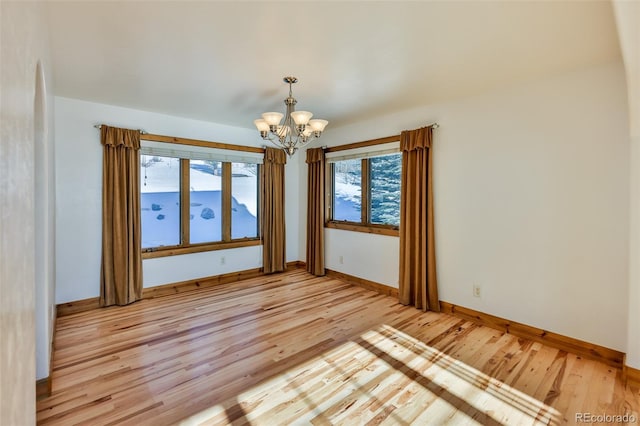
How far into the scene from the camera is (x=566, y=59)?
250 centimetres

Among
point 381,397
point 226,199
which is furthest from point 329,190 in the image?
point 381,397

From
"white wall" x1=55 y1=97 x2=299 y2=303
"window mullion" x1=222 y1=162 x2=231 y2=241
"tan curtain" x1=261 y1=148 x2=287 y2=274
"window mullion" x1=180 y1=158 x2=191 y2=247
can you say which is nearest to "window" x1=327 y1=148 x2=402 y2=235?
"tan curtain" x1=261 y1=148 x2=287 y2=274

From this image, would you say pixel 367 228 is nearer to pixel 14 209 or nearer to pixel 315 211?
pixel 315 211

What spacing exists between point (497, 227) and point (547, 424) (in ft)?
5.96

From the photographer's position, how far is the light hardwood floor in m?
1.98

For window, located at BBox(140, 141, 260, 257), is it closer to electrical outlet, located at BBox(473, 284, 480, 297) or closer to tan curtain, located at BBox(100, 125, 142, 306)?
tan curtain, located at BBox(100, 125, 142, 306)

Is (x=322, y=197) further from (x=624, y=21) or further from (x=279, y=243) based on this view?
(x=624, y=21)

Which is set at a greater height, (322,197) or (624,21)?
(624,21)

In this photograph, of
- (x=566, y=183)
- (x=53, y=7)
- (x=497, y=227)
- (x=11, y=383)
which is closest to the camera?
(x=11, y=383)

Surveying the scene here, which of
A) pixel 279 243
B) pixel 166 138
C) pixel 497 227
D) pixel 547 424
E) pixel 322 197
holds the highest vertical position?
pixel 166 138

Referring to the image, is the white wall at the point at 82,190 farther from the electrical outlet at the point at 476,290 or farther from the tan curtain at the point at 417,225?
the electrical outlet at the point at 476,290

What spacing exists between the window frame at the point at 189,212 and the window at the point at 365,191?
128cm

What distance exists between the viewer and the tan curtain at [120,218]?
12.3ft

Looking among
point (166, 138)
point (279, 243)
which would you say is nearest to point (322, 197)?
point (279, 243)
